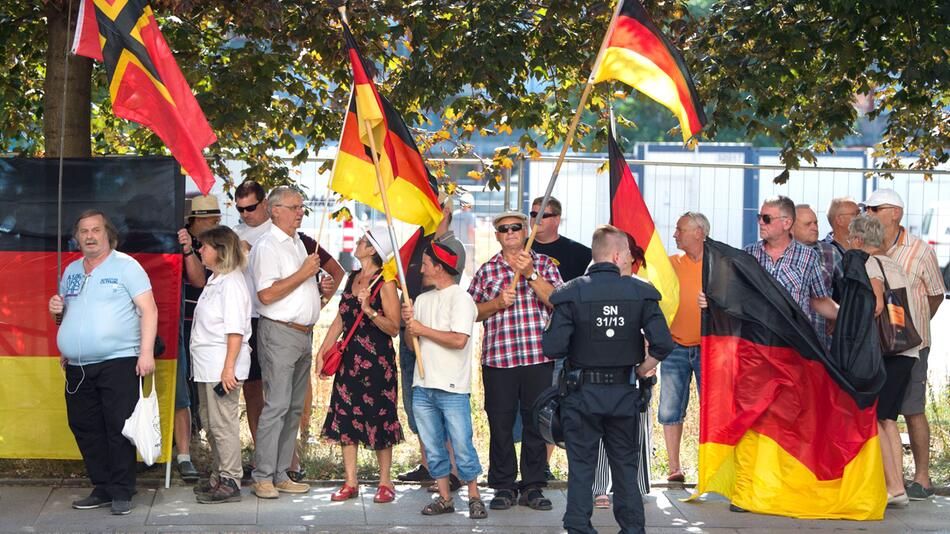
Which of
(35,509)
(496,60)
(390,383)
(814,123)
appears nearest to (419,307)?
(390,383)

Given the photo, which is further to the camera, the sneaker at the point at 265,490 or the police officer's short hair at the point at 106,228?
the sneaker at the point at 265,490

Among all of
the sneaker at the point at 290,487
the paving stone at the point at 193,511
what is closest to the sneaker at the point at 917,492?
the sneaker at the point at 290,487

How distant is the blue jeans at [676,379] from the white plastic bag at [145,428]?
11.5ft

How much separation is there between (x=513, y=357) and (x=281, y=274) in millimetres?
1594

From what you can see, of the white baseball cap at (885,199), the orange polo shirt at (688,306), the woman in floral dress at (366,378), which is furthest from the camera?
the orange polo shirt at (688,306)

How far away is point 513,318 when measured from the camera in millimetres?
8000

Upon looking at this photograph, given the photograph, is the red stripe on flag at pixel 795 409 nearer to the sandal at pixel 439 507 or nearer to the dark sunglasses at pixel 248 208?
the sandal at pixel 439 507

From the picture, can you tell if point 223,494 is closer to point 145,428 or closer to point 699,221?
point 145,428

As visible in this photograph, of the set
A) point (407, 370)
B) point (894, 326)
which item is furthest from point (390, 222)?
point (894, 326)

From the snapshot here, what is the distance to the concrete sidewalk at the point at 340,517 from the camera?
24.5 ft

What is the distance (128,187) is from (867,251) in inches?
193

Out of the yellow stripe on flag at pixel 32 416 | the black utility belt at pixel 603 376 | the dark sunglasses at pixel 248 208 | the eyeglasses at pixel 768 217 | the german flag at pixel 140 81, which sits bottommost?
the yellow stripe on flag at pixel 32 416

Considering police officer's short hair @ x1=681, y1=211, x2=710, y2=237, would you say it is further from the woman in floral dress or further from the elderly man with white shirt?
the elderly man with white shirt

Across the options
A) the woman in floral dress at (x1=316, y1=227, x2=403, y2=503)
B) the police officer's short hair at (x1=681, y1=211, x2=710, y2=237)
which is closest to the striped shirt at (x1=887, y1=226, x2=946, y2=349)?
the police officer's short hair at (x1=681, y1=211, x2=710, y2=237)
